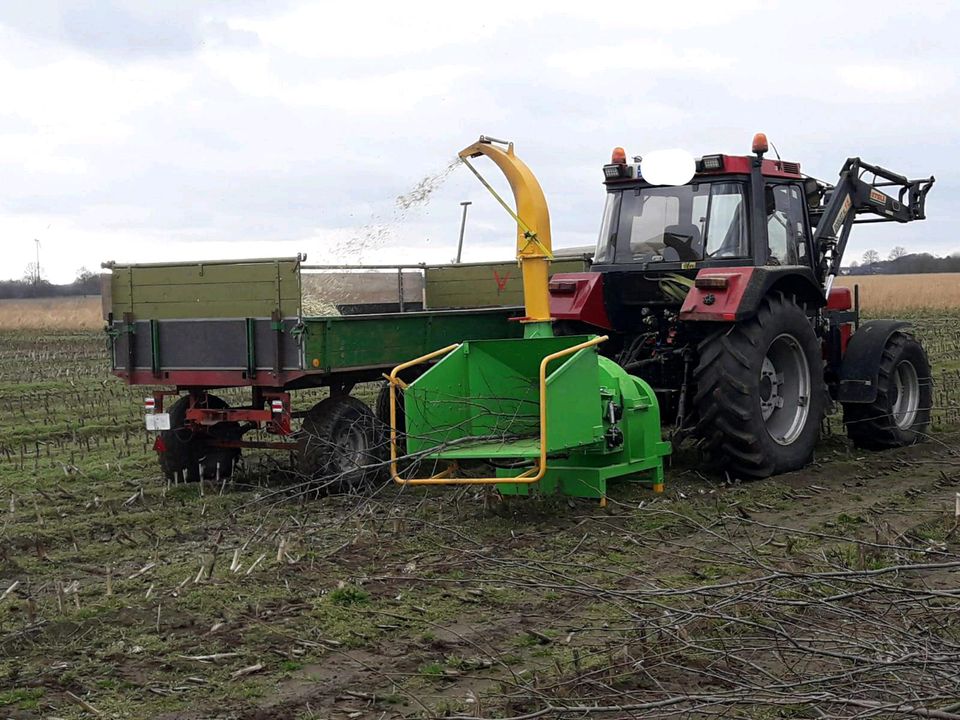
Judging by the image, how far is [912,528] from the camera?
22.0ft

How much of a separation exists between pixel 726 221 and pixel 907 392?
263cm

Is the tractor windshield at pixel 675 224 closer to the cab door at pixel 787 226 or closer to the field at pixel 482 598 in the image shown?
the cab door at pixel 787 226

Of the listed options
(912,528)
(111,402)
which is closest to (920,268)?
(111,402)

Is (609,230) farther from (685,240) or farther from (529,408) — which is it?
(529,408)

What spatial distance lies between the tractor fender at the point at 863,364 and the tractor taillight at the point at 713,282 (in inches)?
82.0

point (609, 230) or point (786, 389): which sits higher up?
point (609, 230)

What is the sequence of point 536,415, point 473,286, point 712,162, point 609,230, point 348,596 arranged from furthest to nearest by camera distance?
1. point 473,286
2. point 609,230
3. point 712,162
4. point 536,415
5. point 348,596

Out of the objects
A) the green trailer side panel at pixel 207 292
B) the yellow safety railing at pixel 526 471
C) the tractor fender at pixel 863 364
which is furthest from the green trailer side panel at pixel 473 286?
the yellow safety railing at pixel 526 471

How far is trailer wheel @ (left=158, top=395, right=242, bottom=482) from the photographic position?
9086 millimetres

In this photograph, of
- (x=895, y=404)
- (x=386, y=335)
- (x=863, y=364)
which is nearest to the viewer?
(x=386, y=335)

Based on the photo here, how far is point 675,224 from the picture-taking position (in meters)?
9.09

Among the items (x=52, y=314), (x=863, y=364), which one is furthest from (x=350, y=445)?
(x=52, y=314)

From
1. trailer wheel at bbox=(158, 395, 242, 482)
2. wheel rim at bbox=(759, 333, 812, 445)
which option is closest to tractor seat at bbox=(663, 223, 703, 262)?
wheel rim at bbox=(759, 333, 812, 445)

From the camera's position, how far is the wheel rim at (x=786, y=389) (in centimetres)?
888
